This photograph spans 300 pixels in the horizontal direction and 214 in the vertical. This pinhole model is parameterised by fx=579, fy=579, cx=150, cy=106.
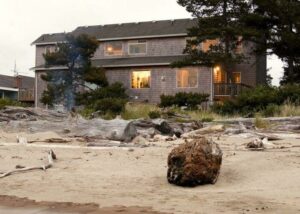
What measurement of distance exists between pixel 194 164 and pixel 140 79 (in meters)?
30.6

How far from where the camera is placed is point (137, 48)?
131 ft

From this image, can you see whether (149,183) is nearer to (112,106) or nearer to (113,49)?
(112,106)

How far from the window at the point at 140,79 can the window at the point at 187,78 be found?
2.05 meters

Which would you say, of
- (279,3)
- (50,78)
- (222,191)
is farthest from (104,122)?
(50,78)

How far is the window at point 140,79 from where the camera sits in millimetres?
38438

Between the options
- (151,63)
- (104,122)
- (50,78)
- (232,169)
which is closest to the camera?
(232,169)

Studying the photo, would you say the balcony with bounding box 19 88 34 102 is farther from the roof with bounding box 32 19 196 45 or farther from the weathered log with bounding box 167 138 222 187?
the weathered log with bounding box 167 138 222 187

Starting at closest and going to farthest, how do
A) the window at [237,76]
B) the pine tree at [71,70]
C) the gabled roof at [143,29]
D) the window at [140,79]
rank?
the pine tree at [71,70] < the window at [237,76] < the window at [140,79] < the gabled roof at [143,29]

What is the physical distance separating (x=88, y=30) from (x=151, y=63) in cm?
829

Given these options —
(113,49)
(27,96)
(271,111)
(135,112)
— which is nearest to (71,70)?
(113,49)

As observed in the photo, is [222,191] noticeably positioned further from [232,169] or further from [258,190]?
[232,169]

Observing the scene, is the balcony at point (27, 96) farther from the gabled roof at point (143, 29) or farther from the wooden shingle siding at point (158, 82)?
the wooden shingle siding at point (158, 82)

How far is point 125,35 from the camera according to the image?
39969 mm

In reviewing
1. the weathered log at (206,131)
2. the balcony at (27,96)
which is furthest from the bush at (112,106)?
the balcony at (27,96)
